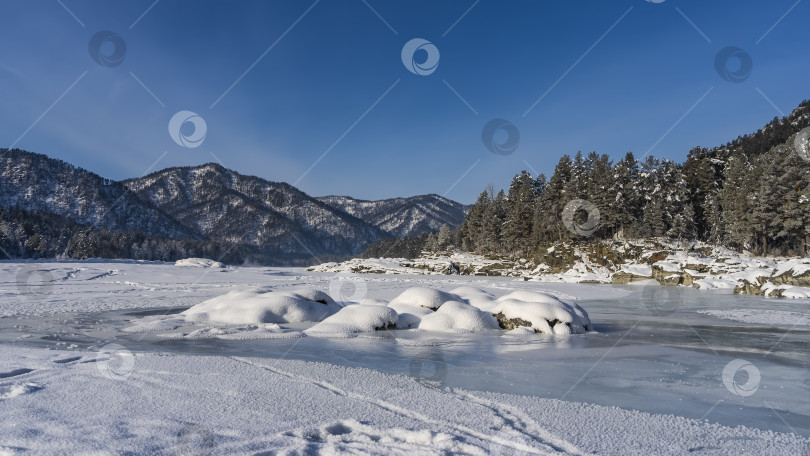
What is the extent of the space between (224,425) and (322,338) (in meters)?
7.23

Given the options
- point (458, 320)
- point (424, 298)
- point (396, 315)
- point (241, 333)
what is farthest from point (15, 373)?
point (424, 298)

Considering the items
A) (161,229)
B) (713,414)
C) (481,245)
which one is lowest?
(713,414)

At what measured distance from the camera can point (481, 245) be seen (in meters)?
84.5

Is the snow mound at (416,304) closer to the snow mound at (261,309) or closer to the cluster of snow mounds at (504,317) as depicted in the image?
the cluster of snow mounds at (504,317)

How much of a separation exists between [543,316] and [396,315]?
15.2ft

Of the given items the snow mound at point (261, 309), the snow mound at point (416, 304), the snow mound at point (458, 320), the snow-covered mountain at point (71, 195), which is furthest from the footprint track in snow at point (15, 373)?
the snow-covered mountain at point (71, 195)

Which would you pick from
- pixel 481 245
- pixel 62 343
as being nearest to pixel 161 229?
pixel 481 245

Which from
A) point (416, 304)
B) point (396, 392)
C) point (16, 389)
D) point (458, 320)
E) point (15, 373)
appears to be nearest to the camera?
point (16, 389)

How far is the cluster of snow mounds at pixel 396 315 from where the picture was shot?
13.2 metres

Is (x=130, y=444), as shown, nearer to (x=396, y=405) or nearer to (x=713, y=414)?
(x=396, y=405)

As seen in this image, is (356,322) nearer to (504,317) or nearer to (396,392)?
(504,317)

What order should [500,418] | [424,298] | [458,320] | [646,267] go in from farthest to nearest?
[646,267], [424,298], [458,320], [500,418]

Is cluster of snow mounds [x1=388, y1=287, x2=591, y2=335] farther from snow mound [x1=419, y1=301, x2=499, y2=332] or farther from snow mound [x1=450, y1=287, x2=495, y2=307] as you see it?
snow mound [x1=450, y1=287, x2=495, y2=307]

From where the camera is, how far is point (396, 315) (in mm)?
14078
